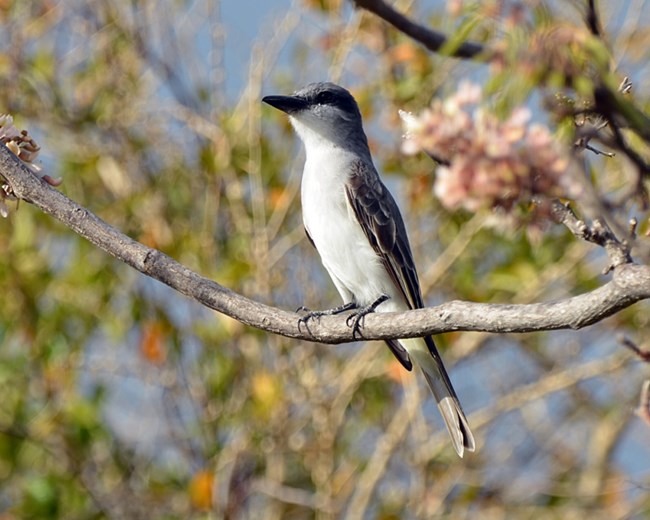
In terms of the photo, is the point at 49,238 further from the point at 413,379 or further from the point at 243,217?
the point at 413,379

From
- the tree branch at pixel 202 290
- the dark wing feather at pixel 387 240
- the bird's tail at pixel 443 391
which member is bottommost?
Result: the tree branch at pixel 202 290

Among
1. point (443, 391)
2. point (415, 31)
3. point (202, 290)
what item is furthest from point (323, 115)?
point (415, 31)

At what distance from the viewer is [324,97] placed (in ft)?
16.5

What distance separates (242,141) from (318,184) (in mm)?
1015

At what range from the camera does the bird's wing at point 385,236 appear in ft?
14.8

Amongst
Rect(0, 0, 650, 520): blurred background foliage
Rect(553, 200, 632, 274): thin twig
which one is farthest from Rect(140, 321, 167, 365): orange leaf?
Rect(553, 200, 632, 274): thin twig

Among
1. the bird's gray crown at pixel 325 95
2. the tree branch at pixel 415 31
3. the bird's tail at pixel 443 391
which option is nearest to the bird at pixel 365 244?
the bird's tail at pixel 443 391

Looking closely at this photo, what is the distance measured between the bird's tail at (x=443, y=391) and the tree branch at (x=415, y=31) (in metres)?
1.90

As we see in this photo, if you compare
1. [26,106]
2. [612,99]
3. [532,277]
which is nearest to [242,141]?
[26,106]

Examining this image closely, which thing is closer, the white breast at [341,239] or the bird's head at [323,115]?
the white breast at [341,239]

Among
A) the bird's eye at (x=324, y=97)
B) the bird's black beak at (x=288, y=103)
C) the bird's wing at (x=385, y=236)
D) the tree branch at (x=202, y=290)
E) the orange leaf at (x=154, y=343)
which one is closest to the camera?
the tree branch at (x=202, y=290)

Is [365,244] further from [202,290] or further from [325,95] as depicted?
[202,290]

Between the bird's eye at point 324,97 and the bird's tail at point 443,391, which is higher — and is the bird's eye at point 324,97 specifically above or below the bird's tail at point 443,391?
above

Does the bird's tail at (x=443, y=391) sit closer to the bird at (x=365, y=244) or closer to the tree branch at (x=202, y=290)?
the bird at (x=365, y=244)
